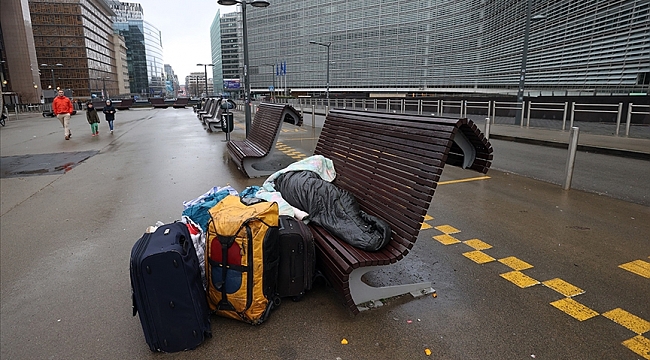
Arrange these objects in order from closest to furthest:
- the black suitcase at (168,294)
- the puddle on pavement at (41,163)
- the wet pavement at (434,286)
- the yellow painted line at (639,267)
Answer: the black suitcase at (168,294) → the wet pavement at (434,286) → the yellow painted line at (639,267) → the puddle on pavement at (41,163)

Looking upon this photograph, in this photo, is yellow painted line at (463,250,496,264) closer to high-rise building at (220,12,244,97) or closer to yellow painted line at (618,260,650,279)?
yellow painted line at (618,260,650,279)

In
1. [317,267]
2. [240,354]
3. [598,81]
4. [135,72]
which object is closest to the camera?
[240,354]

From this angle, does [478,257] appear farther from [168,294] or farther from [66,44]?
[66,44]

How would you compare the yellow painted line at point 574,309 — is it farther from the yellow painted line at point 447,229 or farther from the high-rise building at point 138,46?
the high-rise building at point 138,46

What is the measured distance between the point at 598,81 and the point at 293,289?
94.1ft

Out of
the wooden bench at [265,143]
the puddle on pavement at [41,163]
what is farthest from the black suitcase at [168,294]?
the puddle on pavement at [41,163]

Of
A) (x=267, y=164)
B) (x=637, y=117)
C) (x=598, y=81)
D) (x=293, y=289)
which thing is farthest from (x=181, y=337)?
(x=598, y=81)

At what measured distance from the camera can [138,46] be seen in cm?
15288

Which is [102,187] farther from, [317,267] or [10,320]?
[317,267]

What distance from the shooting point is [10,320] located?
3086 millimetres

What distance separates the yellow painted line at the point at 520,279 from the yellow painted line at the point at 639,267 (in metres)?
1.00

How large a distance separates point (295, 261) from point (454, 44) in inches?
2475

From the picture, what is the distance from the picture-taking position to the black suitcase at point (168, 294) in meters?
2.50

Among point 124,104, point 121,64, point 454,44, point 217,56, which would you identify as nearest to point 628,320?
point 124,104
